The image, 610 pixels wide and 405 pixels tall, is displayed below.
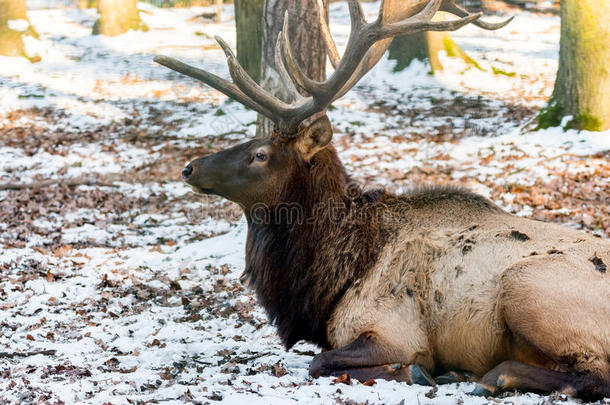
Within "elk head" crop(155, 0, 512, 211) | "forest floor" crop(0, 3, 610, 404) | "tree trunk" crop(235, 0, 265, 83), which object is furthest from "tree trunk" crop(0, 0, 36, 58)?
"elk head" crop(155, 0, 512, 211)

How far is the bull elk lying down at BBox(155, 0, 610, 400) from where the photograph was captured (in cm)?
445

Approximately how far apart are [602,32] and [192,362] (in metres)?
8.44

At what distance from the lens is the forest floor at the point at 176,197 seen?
16.5 ft

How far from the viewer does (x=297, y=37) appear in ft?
27.3

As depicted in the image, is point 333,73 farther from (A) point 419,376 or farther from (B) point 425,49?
(B) point 425,49

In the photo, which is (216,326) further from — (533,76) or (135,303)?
(533,76)

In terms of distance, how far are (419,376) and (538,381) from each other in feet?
2.56

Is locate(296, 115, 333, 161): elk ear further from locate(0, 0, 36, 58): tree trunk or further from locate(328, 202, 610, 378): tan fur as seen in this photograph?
locate(0, 0, 36, 58): tree trunk

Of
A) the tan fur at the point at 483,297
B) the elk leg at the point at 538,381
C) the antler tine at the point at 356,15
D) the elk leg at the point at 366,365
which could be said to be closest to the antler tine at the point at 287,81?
the antler tine at the point at 356,15

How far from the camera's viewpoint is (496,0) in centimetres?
2786

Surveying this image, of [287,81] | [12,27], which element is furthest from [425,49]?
[12,27]

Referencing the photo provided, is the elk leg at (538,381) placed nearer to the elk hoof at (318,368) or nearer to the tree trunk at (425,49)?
the elk hoof at (318,368)

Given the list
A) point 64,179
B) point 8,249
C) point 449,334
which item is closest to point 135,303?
point 8,249

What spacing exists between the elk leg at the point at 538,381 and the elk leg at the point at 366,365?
16.8 inches
